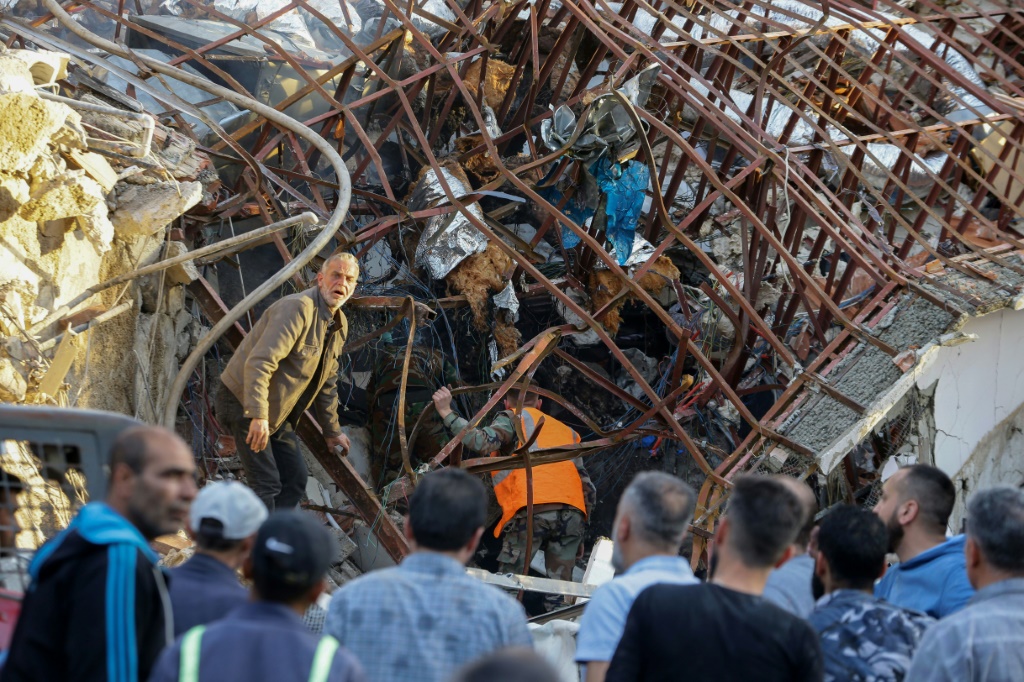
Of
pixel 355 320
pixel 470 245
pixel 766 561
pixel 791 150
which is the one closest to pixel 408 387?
pixel 355 320

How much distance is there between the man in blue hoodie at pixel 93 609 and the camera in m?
2.24

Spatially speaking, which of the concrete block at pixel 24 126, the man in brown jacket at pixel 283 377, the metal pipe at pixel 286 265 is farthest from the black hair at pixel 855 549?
the concrete block at pixel 24 126

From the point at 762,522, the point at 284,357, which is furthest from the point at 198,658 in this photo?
the point at 284,357

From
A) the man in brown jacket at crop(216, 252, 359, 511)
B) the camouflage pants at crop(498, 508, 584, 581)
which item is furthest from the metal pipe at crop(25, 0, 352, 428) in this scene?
the camouflage pants at crop(498, 508, 584, 581)

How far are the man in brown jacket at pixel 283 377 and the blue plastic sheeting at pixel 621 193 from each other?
7.37 ft

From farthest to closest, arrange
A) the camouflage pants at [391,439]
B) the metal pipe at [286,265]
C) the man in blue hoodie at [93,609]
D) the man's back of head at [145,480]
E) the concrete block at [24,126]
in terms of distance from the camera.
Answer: the camouflage pants at [391,439] < the metal pipe at [286,265] < the concrete block at [24,126] < the man's back of head at [145,480] < the man in blue hoodie at [93,609]

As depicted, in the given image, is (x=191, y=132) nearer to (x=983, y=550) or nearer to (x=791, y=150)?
(x=791, y=150)

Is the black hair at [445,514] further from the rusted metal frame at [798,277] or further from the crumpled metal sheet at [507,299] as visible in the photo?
the crumpled metal sheet at [507,299]

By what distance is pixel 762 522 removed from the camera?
8.85 ft

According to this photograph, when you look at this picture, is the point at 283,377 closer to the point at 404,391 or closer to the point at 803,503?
the point at 404,391

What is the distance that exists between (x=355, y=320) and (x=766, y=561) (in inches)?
214

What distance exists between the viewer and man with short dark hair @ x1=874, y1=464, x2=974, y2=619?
3.33m

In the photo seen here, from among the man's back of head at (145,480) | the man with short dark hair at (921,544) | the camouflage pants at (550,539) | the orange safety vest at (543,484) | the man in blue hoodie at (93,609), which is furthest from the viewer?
the camouflage pants at (550,539)

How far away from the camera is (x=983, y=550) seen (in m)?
2.84
